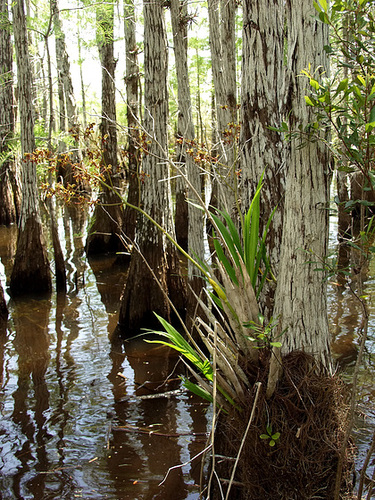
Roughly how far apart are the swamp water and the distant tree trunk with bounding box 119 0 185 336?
538 millimetres

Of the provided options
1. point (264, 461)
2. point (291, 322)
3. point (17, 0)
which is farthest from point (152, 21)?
point (264, 461)

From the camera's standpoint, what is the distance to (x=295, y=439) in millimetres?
2586

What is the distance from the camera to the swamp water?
3.61 m

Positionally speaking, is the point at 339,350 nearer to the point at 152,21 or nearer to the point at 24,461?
the point at 24,461

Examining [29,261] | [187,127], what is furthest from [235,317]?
[29,261]

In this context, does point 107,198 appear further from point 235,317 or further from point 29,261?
point 235,317

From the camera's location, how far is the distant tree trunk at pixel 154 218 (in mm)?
6625

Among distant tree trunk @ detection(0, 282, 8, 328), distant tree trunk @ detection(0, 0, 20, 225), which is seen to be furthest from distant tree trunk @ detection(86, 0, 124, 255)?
distant tree trunk @ detection(0, 282, 8, 328)

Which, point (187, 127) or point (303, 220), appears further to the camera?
point (187, 127)

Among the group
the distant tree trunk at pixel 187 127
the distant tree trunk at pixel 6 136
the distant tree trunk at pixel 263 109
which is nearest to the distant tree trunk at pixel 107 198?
the distant tree trunk at pixel 6 136

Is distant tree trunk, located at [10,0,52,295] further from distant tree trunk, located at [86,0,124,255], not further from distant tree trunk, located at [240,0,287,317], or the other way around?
distant tree trunk, located at [240,0,287,317]

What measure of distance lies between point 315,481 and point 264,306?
116 centimetres

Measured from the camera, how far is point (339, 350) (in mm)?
5871

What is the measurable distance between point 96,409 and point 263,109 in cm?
311
